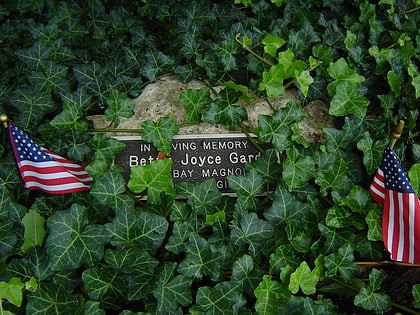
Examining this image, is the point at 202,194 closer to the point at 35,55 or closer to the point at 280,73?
the point at 280,73

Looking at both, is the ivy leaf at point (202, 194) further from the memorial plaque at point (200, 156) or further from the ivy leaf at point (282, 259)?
the ivy leaf at point (282, 259)

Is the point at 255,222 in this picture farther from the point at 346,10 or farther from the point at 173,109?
the point at 346,10

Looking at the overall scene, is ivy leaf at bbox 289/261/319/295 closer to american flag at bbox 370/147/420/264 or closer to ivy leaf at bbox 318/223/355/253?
ivy leaf at bbox 318/223/355/253

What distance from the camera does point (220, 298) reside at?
1.72 metres

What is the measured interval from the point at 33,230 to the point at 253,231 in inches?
30.3

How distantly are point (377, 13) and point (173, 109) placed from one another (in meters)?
1.13

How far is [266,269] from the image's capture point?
1846 mm

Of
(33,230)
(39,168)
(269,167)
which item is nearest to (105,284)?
(33,230)

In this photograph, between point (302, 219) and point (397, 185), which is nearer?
point (397, 185)

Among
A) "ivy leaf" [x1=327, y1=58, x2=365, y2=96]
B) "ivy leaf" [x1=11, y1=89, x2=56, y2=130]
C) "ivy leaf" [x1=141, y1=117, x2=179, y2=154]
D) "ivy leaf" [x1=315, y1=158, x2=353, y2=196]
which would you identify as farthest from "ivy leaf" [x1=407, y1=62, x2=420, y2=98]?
"ivy leaf" [x1=11, y1=89, x2=56, y2=130]

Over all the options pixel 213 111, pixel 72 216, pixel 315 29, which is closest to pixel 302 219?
pixel 213 111

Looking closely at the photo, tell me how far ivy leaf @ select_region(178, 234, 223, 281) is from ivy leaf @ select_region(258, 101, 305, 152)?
0.50 m

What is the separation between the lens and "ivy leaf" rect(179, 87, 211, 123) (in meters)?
2.11

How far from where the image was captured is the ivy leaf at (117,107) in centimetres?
207
